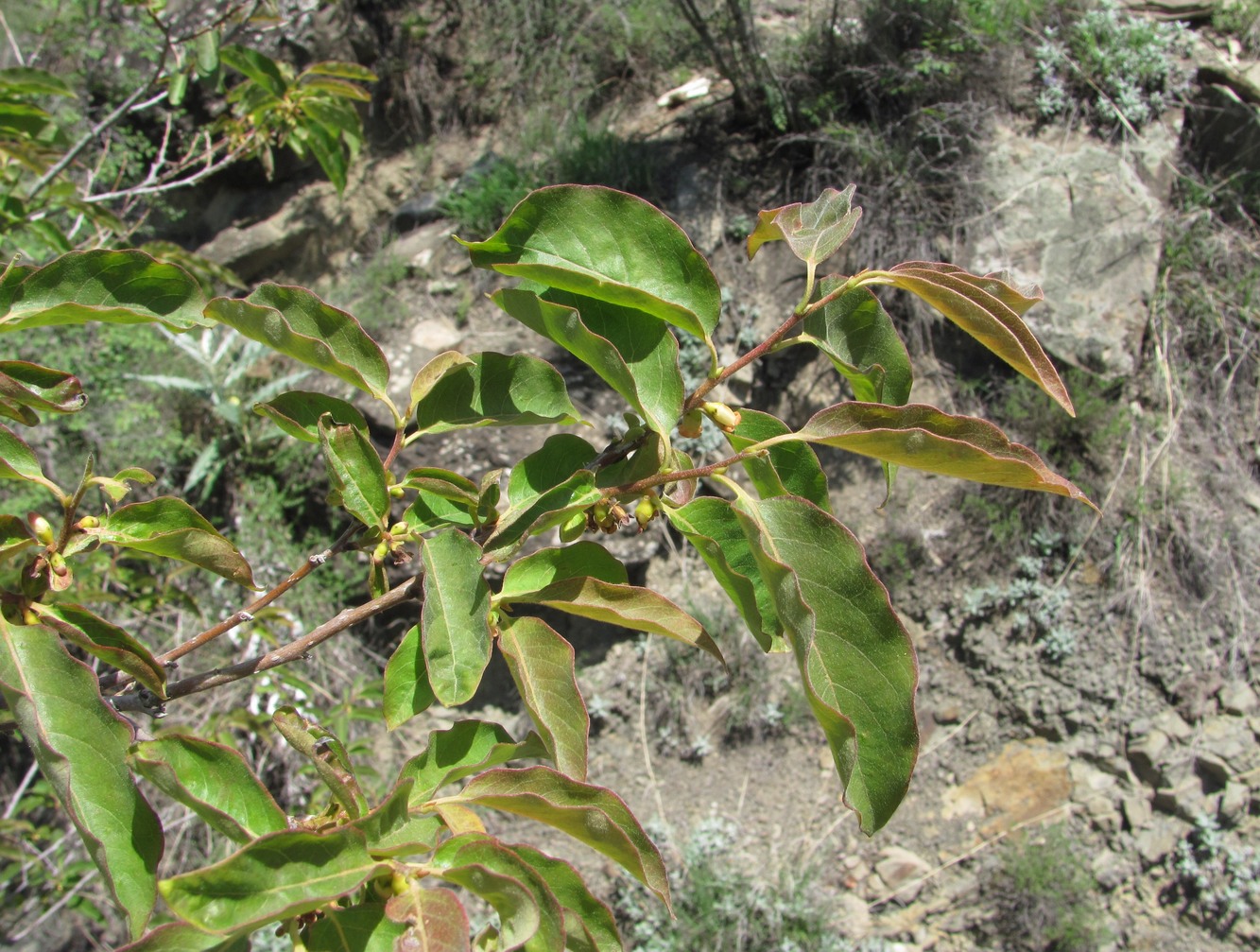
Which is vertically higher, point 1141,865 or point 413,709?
point 413,709

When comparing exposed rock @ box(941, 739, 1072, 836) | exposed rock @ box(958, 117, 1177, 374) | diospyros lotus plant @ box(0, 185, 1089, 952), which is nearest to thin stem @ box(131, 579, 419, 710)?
diospyros lotus plant @ box(0, 185, 1089, 952)

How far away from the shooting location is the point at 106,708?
58cm

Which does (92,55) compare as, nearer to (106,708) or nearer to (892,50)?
(892,50)

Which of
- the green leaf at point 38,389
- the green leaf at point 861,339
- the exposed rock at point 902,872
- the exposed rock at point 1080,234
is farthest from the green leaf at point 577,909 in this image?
the exposed rock at point 1080,234

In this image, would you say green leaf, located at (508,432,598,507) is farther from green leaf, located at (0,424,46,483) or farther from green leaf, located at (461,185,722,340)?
green leaf, located at (0,424,46,483)

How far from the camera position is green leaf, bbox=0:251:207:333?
0.71 m

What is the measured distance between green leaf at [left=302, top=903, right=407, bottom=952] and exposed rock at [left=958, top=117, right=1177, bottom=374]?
9.84ft

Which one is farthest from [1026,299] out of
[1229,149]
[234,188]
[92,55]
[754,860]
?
[92,55]

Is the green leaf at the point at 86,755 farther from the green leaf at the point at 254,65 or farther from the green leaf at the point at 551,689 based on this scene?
the green leaf at the point at 254,65

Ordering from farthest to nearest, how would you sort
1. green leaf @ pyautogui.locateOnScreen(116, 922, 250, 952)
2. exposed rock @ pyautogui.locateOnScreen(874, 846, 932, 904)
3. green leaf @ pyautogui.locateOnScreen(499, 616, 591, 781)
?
exposed rock @ pyautogui.locateOnScreen(874, 846, 932, 904), green leaf @ pyautogui.locateOnScreen(499, 616, 591, 781), green leaf @ pyautogui.locateOnScreen(116, 922, 250, 952)

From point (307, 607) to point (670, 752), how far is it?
1392 millimetres

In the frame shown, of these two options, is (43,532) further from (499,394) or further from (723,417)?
(723,417)

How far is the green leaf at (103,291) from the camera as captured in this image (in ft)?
2.33

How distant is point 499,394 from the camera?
788 mm
